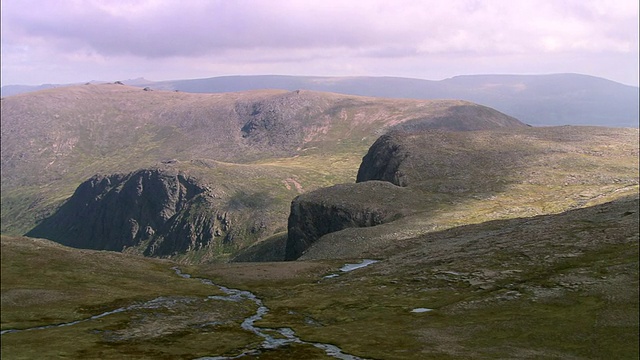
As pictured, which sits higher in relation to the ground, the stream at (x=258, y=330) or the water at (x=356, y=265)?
the stream at (x=258, y=330)

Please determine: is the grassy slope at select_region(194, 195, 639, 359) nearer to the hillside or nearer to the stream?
the hillside

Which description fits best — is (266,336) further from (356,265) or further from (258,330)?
(356,265)

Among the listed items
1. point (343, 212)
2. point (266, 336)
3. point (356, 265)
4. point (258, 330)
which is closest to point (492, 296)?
point (266, 336)

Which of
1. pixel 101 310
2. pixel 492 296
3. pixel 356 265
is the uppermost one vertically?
pixel 492 296

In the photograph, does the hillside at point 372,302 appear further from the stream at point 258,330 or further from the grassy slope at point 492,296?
the stream at point 258,330

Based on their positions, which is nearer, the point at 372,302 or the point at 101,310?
the point at 101,310

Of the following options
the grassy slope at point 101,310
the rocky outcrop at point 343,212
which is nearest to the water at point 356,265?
the grassy slope at point 101,310

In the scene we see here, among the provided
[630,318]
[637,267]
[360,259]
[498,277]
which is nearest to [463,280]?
[498,277]

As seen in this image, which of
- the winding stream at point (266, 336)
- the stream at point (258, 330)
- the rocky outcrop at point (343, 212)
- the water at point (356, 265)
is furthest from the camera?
the rocky outcrop at point (343, 212)

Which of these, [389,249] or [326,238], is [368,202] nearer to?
[326,238]

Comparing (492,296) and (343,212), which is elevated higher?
(492,296)

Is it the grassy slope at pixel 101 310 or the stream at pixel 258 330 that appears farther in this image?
the stream at pixel 258 330

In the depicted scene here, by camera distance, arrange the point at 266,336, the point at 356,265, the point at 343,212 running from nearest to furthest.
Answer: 1. the point at 266,336
2. the point at 356,265
3. the point at 343,212
